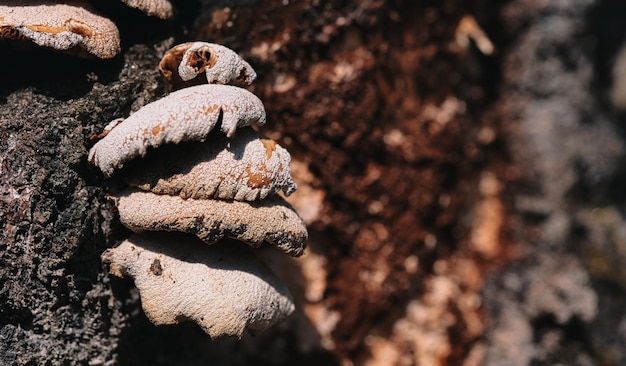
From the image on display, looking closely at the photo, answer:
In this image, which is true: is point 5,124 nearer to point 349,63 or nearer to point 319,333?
point 349,63

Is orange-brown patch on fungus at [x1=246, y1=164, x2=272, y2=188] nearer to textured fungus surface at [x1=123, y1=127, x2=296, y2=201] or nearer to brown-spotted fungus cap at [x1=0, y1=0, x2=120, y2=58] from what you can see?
textured fungus surface at [x1=123, y1=127, x2=296, y2=201]

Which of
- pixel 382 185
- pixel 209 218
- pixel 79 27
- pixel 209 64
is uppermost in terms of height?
pixel 79 27

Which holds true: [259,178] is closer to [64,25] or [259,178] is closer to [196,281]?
[196,281]

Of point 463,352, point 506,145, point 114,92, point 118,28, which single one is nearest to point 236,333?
point 114,92

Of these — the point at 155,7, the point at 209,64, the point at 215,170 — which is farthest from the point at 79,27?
the point at 215,170

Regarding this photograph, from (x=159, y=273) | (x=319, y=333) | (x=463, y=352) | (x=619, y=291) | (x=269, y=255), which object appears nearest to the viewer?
(x=159, y=273)
